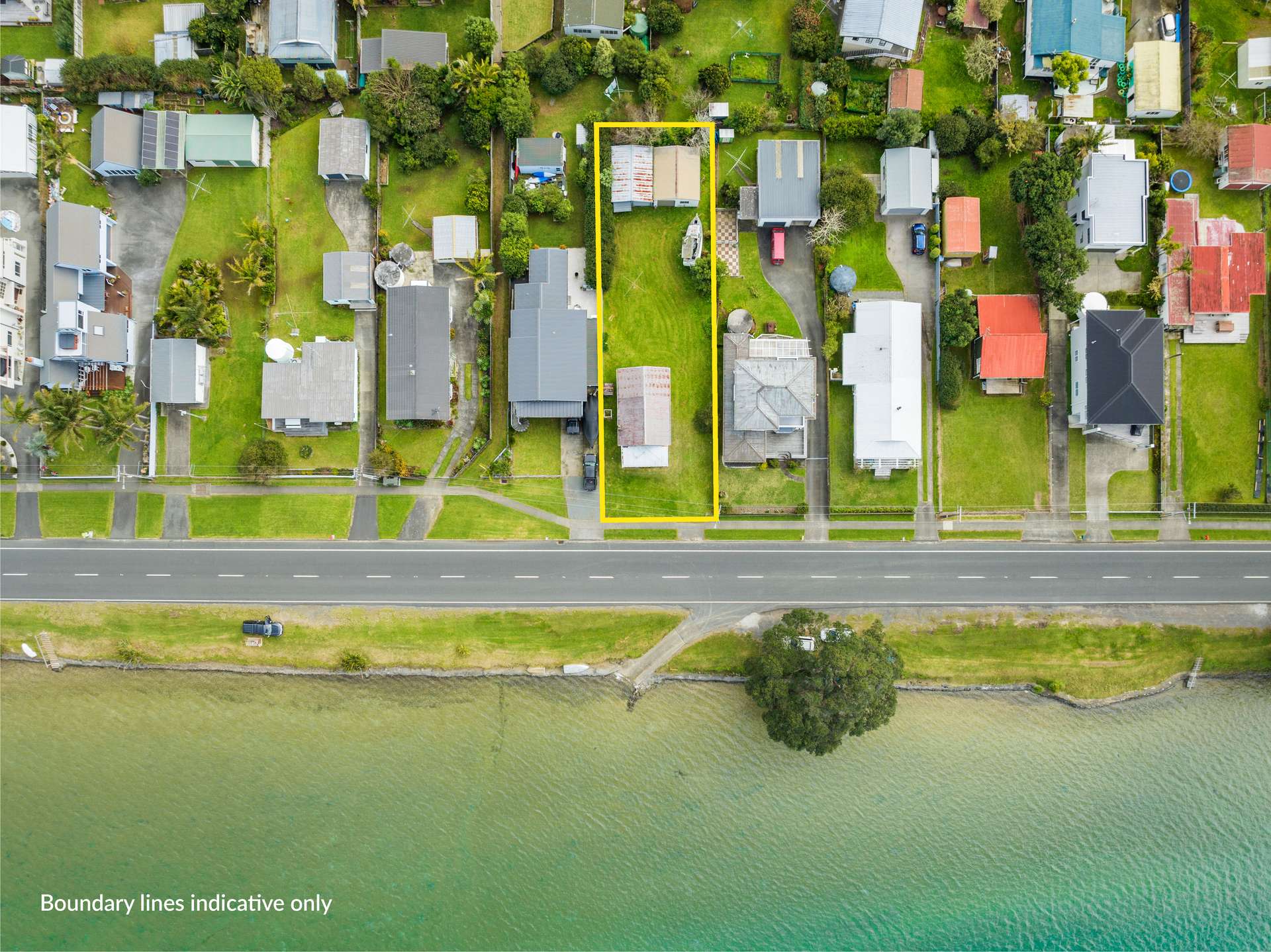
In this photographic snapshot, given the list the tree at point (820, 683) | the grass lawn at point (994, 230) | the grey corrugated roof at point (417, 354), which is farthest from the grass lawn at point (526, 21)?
the tree at point (820, 683)

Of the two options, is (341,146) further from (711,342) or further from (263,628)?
(263,628)

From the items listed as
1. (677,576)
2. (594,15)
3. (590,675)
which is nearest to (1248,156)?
(594,15)

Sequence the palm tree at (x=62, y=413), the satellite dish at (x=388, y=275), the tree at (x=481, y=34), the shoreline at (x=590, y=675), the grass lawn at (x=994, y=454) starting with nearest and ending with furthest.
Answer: the palm tree at (x=62, y=413)
the tree at (x=481, y=34)
the satellite dish at (x=388, y=275)
the shoreline at (x=590, y=675)
the grass lawn at (x=994, y=454)

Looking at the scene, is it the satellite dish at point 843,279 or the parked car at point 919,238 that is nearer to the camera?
the satellite dish at point 843,279

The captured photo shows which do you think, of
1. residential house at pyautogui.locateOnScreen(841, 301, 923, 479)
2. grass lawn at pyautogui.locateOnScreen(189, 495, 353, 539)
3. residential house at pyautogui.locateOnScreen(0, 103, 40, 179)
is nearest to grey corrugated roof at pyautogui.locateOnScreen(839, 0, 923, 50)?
residential house at pyautogui.locateOnScreen(841, 301, 923, 479)

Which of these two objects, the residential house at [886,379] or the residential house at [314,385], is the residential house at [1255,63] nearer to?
the residential house at [886,379]

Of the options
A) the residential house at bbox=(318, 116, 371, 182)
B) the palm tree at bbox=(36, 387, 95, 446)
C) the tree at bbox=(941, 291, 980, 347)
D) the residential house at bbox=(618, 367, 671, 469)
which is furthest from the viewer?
the residential house at bbox=(318, 116, 371, 182)

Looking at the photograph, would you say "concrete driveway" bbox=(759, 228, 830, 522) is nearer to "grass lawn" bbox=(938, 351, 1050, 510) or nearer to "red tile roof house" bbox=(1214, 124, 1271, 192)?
"grass lawn" bbox=(938, 351, 1050, 510)
